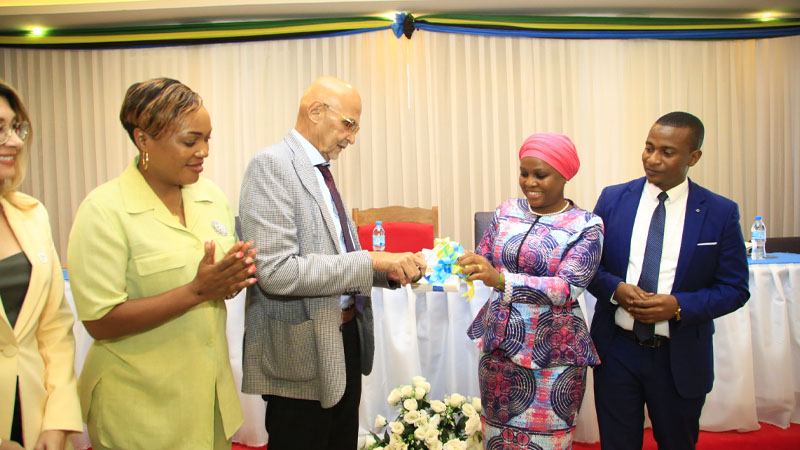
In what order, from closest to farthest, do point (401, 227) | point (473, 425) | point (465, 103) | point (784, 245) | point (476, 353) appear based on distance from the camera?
point (473, 425) < point (476, 353) < point (401, 227) < point (784, 245) < point (465, 103)

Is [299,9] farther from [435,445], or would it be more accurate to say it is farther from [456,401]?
[435,445]

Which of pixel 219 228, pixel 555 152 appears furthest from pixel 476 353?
pixel 219 228

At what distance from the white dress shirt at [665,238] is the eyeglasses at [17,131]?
6.46 ft

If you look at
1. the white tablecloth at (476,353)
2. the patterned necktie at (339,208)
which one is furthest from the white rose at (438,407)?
the patterned necktie at (339,208)

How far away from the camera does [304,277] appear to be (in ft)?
4.72

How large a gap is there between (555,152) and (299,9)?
4.22 m

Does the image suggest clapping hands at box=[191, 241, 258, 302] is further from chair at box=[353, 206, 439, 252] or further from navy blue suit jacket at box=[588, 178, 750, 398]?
chair at box=[353, 206, 439, 252]

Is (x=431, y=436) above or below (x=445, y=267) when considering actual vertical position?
below

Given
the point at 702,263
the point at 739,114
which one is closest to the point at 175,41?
the point at 702,263

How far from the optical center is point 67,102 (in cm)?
577

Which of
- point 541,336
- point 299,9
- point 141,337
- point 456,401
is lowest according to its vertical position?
point 456,401

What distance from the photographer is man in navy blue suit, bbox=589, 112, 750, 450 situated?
1.85m

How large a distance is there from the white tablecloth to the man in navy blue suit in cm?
94

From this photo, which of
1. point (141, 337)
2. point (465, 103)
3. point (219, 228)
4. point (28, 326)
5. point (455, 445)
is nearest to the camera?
point (28, 326)
